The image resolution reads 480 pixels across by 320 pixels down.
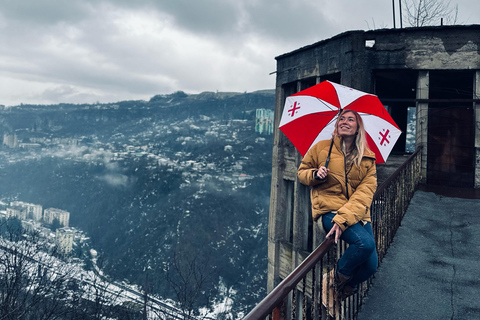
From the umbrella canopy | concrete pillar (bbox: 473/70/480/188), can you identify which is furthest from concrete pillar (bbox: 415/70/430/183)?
the umbrella canopy

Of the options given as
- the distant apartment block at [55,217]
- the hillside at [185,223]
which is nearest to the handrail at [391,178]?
the hillside at [185,223]

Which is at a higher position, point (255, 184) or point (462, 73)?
point (462, 73)

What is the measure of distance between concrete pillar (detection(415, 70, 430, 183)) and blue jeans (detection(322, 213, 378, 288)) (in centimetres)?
830

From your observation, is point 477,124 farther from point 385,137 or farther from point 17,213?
point 17,213

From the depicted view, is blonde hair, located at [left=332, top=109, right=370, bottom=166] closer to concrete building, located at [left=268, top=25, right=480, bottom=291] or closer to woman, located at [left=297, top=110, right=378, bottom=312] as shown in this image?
woman, located at [left=297, top=110, right=378, bottom=312]

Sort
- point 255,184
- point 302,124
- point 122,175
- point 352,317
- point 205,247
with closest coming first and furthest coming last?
point 352,317 → point 302,124 → point 205,247 → point 255,184 → point 122,175

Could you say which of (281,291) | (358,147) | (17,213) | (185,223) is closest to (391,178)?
(358,147)

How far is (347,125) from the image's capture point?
3.36 m

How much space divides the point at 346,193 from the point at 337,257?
0.97 metres

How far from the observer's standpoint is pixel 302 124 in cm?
417

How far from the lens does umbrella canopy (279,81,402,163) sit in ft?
12.8

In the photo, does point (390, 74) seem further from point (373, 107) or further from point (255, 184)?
point (255, 184)

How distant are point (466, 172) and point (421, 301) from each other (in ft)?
24.9

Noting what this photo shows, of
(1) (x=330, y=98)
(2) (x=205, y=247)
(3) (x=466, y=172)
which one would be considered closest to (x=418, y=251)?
(1) (x=330, y=98)
